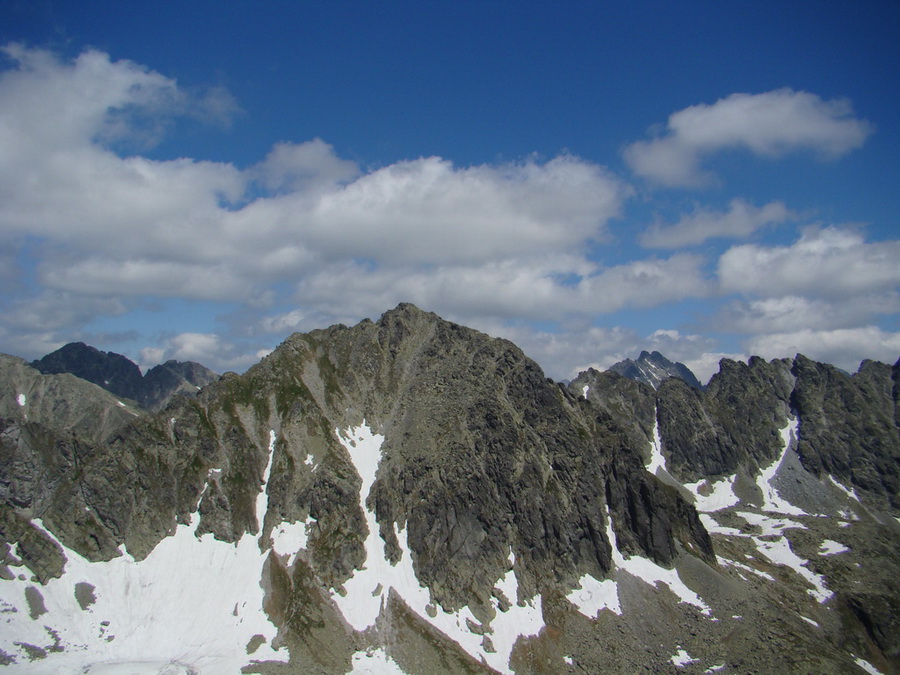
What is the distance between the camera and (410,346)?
526 ft

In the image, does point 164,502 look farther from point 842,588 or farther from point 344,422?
point 842,588

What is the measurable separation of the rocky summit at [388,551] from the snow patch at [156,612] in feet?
1.16

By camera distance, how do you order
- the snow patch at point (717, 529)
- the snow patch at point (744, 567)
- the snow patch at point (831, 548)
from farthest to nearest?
the snow patch at point (717, 529) < the snow patch at point (831, 548) < the snow patch at point (744, 567)

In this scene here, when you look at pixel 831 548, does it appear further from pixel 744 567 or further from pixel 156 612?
pixel 156 612

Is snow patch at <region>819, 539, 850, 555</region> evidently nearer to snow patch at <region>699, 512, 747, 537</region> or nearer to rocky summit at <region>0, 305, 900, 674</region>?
rocky summit at <region>0, 305, 900, 674</region>

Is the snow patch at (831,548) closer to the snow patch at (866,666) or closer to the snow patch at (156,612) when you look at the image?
the snow patch at (866,666)

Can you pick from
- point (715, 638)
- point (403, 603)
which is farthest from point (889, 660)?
point (403, 603)

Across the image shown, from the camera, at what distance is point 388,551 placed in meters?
110

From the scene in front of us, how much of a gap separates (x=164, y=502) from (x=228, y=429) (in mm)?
20105

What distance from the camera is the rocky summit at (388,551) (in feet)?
302

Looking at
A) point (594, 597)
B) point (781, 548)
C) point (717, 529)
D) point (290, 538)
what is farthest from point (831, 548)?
point (290, 538)

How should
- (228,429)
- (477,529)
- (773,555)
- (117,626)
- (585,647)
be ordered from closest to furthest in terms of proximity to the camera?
(117,626)
(585,647)
(477,529)
(228,429)
(773,555)

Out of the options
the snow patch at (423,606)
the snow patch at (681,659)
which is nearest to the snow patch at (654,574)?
the snow patch at (681,659)

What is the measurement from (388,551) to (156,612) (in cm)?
4187
